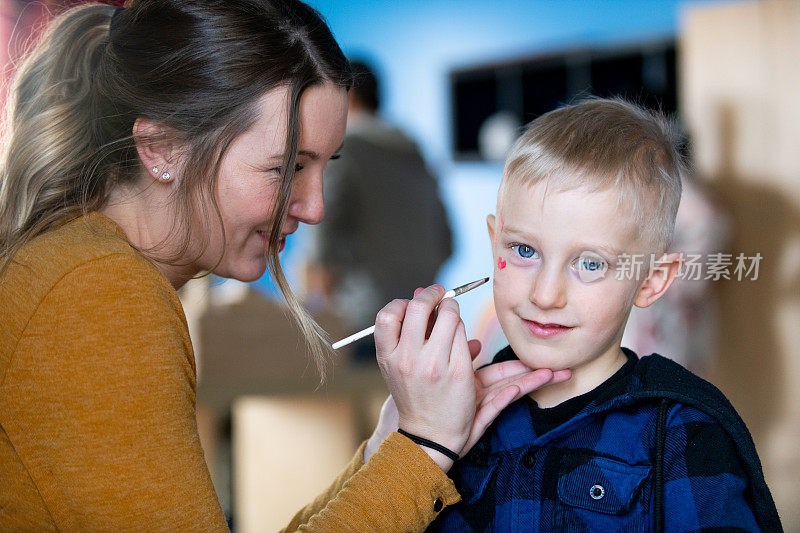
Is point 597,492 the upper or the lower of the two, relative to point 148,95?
lower

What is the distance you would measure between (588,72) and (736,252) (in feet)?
5.72

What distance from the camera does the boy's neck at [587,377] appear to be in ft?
3.24

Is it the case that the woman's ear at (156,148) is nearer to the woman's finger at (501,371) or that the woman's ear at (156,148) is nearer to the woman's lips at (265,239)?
the woman's lips at (265,239)

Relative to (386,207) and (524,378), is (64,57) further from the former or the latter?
(386,207)

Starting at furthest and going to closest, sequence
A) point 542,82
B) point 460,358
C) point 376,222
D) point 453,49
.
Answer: point 453,49
point 542,82
point 376,222
point 460,358

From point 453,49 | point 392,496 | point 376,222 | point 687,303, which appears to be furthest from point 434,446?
point 453,49

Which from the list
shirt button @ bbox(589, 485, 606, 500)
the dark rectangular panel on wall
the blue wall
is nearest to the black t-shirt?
shirt button @ bbox(589, 485, 606, 500)

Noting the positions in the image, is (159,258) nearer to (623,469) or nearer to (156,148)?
(156,148)

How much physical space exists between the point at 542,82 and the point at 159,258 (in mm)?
3389

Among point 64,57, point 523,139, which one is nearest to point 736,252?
point 523,139

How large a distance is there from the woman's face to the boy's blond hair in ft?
0.82

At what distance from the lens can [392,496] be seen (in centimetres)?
86

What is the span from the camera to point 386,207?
287 cm

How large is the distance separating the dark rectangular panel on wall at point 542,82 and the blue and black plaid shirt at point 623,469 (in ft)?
8.52
